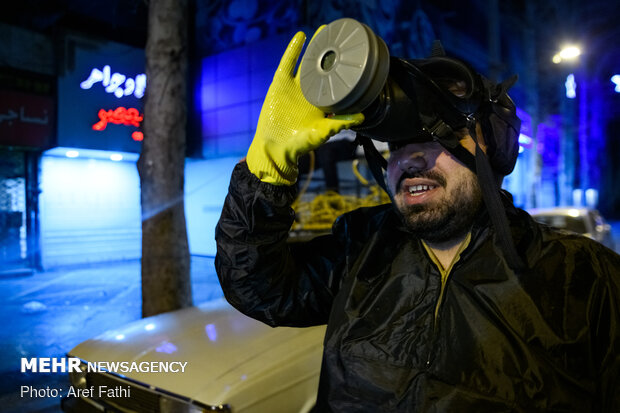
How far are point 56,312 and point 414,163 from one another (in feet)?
22.8

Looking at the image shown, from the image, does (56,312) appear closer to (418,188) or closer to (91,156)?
(91,156)

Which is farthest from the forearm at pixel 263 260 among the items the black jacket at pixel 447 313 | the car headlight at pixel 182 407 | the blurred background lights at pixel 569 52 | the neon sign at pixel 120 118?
the blurred background lights at pixel 569 52

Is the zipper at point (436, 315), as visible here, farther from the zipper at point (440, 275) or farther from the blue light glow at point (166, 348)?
the blue light glow at point (166, 348)

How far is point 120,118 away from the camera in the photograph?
11008 mm

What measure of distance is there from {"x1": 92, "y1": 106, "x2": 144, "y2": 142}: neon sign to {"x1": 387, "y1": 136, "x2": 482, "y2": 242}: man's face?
10273 millimetres

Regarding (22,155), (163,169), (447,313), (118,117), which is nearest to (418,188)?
(447,313)

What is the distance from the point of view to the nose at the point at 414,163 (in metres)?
1.39

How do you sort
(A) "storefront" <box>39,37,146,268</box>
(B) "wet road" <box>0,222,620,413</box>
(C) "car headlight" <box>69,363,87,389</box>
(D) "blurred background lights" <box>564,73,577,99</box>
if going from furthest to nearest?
(D) "blurred background lights" <box>564,73,577,99</box> < (A) "storefront" <box>39,37,146,268</box> < (B) "wet road" <box>0,222,620,413</box> < (C) "car headlight" <box>69,363,87,389</box>

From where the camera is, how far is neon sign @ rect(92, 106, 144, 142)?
34.8 ft

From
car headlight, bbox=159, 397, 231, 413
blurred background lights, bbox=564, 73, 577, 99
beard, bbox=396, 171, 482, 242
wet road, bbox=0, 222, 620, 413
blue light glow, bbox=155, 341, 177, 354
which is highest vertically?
blurred background lights, bbox=564, 73, 577, 99

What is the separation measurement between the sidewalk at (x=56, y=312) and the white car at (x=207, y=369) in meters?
1.38

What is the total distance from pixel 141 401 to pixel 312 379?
0.88 metres

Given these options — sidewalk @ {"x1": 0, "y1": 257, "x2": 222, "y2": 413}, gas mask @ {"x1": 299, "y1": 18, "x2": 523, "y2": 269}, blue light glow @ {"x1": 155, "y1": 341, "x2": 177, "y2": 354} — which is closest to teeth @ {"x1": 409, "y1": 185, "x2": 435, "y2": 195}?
gas mask @ {"x1": 299, "y1": 18, "x2": 523, "y2": 269}

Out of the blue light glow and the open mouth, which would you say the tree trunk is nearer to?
the blue light glow
